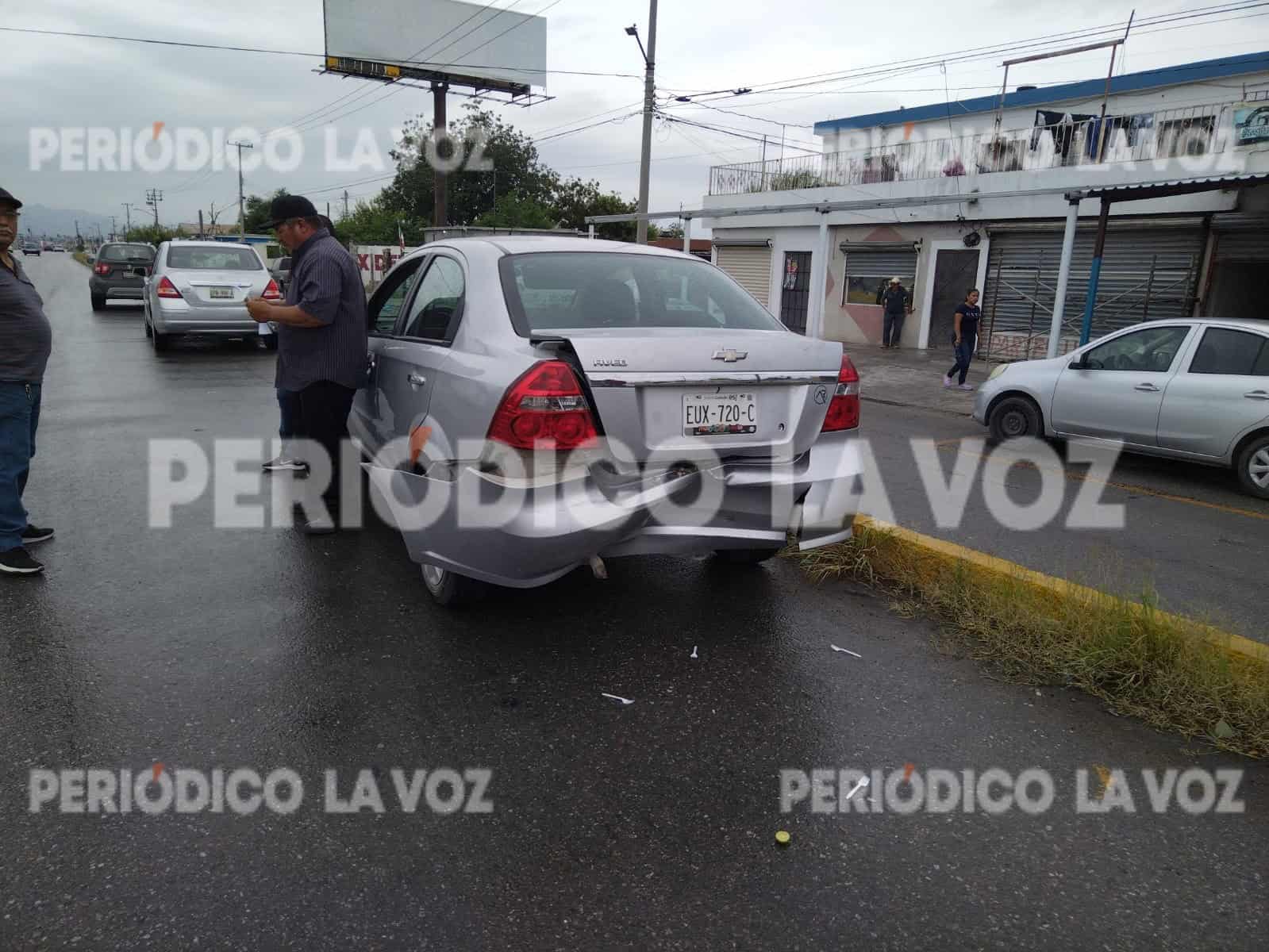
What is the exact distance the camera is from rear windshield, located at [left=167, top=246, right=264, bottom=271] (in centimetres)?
1348

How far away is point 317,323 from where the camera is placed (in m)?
4.72

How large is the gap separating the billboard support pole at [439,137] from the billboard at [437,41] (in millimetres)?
1518

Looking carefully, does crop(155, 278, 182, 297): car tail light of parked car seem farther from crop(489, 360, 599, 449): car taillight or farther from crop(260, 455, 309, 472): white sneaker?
crop(489, 360, 599, 449): car taillight

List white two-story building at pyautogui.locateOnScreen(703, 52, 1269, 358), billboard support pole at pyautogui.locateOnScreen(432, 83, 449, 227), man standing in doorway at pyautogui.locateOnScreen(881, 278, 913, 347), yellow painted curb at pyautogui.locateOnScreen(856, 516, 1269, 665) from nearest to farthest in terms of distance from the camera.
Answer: yellow painted curb at pyautogui.locateOnScreen(856, 516, 1269, 665), white two-story building at pyautogui.locateOnScreen(703, 52, 1269, 358), man standing in doorway at pyautogui.locateOnScreen(881, 278, 913, 347), billboard support pole at pyautogui.locateOnScreen(432, 83, 449, 227)

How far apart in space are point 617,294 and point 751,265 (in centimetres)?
2173

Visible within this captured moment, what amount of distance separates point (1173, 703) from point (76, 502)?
588cm

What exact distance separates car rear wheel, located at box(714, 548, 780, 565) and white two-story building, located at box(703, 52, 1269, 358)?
8996 mm

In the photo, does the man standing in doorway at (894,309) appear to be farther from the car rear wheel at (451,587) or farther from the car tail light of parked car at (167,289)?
the car rear wheel at (451,587)

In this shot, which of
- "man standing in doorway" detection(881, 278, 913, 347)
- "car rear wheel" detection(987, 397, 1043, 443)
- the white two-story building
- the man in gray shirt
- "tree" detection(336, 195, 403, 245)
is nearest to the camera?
the man in gray shirt

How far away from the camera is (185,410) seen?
856cm

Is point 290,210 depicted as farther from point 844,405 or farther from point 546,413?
point 844,405

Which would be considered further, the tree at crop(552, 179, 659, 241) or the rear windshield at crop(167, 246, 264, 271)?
the tree at crop(552, 179, 659, 241)

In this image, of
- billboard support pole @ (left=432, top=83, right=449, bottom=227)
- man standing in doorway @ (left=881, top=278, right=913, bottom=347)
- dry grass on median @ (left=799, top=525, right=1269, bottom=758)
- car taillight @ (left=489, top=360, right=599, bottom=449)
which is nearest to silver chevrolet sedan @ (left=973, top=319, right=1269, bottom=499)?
dry grass on median @ (left=799, top=525, right=1269, bottom=758)

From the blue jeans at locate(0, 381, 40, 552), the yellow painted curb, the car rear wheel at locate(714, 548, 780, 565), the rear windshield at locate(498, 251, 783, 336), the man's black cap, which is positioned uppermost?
the man's black cap
